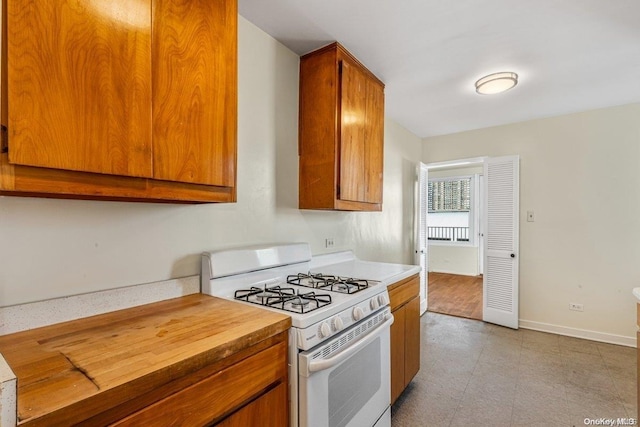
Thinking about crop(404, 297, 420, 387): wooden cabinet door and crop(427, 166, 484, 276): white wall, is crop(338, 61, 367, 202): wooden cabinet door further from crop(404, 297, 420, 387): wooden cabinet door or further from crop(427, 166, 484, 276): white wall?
crop(427, 166, 484, 276): white wall

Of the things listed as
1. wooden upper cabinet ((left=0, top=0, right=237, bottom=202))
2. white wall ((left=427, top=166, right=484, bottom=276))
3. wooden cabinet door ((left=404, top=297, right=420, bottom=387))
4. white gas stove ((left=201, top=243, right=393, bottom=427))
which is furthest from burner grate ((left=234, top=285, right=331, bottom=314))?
white wall ((left=427, top=166, right=484, bottom=276))

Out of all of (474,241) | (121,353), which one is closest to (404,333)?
(121,353)

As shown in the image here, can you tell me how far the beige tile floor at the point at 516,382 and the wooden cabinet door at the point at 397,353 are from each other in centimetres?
19

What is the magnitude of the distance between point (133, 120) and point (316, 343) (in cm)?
105

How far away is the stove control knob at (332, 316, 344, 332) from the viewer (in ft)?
4.35

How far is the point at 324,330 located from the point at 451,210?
241 inches

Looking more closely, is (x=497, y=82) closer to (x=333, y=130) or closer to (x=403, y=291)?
(x=333, y=130)

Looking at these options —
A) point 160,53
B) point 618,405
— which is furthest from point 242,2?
point 618,405

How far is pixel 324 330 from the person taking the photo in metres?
1.26

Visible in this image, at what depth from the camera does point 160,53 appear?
109 cm

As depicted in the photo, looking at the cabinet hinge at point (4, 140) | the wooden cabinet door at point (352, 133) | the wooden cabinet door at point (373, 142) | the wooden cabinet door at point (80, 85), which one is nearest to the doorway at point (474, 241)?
the wooden cabinet door at point (373, 142)

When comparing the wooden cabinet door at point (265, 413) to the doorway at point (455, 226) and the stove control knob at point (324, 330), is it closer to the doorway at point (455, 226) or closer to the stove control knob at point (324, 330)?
the stove control knob at point (324, 330)

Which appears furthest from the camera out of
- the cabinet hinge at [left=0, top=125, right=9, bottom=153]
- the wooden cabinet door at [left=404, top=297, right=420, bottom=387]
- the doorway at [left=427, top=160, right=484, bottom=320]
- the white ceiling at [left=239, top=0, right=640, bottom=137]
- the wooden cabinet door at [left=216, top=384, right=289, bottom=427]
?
the doorway at [left=427, top=160, right=484, bottom=320]

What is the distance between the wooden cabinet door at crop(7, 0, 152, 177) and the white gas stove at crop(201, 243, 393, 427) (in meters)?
0.71
